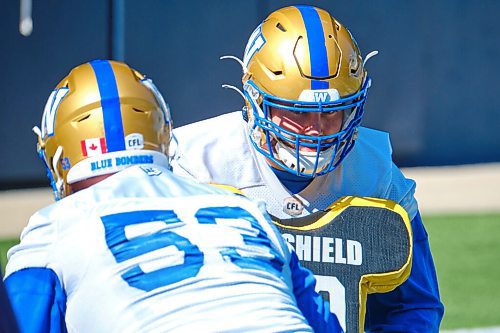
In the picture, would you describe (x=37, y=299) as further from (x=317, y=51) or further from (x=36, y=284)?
(x=317, y=51)

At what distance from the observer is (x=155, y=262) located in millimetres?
2443

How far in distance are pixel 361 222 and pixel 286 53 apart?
0.60 m

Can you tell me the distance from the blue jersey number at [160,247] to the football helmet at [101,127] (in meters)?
0.22

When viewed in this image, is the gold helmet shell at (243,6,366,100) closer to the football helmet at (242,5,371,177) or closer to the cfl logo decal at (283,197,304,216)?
the football helmet at (242,5,371,177)

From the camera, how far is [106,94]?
8.92 feet

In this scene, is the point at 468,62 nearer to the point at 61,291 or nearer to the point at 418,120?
the point at 418,120

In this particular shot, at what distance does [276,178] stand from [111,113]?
0.95 meters

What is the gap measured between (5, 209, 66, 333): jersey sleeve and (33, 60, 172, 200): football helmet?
0.24 meters

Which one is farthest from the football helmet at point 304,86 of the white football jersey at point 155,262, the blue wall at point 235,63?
the blue wall at point 235,63

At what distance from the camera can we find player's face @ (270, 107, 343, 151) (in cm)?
336

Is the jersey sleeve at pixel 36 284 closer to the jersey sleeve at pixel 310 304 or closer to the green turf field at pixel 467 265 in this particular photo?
the jersey sleeve at pixel 310 304

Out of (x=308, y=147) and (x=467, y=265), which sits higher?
(x=308, y=147)

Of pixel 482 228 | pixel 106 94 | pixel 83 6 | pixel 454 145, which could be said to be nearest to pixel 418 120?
pixel 454 145

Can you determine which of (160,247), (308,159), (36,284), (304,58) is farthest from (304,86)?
(36,284)
